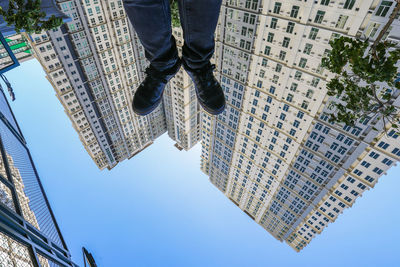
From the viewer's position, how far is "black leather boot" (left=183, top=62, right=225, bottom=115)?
6.12m

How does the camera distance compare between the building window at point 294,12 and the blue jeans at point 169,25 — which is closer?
the blue jeans at point 169,25

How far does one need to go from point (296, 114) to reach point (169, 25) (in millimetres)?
14599

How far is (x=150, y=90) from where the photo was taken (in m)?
6.40

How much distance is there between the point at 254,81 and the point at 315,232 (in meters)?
18.9

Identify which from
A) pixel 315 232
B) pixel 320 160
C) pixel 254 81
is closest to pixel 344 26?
pixel 254 81

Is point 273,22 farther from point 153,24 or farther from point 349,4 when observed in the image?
point 153,24

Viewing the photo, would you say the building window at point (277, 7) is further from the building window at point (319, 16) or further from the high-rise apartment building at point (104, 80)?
the high-rise apartment building at point (104, 80)

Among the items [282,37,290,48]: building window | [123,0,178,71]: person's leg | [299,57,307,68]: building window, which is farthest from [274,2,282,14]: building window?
Result: [123,0,178,71]: person's leg

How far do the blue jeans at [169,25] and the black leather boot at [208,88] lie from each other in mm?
951

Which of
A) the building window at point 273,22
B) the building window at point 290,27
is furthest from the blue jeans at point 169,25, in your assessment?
the building window at point 273,22

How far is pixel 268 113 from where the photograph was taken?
18250mm

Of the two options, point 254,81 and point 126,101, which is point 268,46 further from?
point 126,101

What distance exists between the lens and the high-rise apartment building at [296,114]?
1180cm

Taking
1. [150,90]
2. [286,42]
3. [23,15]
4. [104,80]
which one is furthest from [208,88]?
[104,80]
